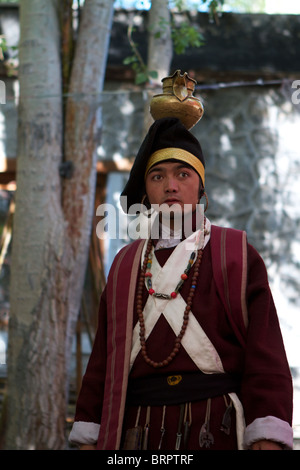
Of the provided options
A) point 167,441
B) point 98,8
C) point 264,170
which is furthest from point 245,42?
point 167,441

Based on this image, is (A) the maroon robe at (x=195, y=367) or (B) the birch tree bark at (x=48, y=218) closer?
(A) the maroon robe at (x=195, y=367)

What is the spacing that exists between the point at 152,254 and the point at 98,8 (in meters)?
2.43

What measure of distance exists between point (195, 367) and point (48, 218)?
1983mm

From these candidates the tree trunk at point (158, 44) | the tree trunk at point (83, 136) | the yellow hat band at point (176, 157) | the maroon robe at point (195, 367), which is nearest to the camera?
the maroon robe at point (195, 367)

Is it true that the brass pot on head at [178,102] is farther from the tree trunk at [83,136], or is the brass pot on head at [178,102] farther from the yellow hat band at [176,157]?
the tree trunk at [83,136]

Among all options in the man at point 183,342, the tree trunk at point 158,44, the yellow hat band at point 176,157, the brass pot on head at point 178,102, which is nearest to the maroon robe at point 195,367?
the man at point 183,342

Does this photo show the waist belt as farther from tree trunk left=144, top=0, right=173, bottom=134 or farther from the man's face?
tree trunk left=144, top=0, right=173, bottom=134

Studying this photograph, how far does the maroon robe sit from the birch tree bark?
59.7 inches

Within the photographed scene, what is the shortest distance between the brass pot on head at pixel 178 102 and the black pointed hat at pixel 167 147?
7 centimetres

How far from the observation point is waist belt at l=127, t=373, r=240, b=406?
1.87m

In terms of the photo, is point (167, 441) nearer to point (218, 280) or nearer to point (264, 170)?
point (218, 280)

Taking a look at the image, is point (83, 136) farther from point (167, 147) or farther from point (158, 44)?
point (167, 147)

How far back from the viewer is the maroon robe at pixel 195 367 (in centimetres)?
181

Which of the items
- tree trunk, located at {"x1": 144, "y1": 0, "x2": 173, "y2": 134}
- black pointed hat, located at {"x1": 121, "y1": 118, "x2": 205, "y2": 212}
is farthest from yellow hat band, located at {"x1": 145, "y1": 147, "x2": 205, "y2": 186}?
tree trunk, located at {"x1": 144, "y1": 0, "x2": 173, "y2": 134}
